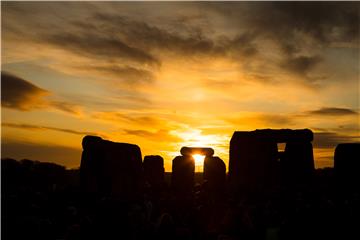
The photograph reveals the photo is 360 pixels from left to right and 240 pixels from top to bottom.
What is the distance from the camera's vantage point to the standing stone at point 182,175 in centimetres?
2581

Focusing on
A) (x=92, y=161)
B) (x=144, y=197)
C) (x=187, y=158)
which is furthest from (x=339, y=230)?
(x=187, y=158)

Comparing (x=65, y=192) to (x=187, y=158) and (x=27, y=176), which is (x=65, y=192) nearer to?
(x=27, y=176)

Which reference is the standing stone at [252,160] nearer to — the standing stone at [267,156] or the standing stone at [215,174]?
the standing stone at [267,156]

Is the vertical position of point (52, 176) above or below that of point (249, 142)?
below

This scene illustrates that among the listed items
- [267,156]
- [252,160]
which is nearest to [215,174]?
[252,160]

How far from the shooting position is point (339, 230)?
12.1 m

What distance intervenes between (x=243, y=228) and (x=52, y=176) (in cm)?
1180

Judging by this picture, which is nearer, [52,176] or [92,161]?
[92,161]

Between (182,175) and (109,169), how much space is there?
269 inches

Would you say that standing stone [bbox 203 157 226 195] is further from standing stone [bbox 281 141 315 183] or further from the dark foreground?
the dark foreground

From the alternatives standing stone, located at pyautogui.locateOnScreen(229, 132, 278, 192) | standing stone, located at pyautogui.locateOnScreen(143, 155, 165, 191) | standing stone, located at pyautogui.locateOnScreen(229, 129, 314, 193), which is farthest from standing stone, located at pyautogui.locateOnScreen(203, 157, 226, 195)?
standing stone, located at pyautogui.locateOnScreen(143, 155, 165, 191)

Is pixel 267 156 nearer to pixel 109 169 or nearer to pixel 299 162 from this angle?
pixel 299 162

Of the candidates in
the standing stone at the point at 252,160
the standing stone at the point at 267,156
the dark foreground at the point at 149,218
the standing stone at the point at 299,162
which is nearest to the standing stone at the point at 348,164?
the standing stone at the point at 299,162

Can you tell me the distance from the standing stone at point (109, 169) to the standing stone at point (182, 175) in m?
5.28
